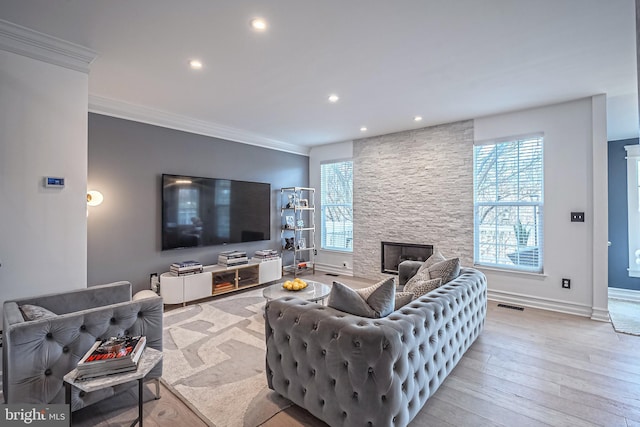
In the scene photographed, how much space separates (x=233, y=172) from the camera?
5098 mm

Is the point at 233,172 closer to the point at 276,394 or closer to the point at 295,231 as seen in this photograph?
the point at 295,231

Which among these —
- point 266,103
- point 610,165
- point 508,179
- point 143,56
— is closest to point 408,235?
point 508,179

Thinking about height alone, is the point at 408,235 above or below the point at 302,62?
below

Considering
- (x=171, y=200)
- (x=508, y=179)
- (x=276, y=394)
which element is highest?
(x=508, y=179)

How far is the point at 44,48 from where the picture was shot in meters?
2.40

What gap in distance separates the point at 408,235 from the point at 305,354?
372 centimetres

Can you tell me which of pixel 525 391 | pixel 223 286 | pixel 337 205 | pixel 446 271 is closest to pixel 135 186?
pixel 223 286

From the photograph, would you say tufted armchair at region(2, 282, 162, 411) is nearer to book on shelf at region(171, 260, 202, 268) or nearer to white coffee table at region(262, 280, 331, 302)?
white coffee table at region(262, 280, 331, 302)

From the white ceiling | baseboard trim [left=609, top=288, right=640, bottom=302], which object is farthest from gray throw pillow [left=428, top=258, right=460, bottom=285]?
baseboard trim [left=609, top=288, right=640, bottom=302]

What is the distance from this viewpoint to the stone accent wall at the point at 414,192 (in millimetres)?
4559

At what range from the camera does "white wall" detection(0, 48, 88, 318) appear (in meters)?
2.31

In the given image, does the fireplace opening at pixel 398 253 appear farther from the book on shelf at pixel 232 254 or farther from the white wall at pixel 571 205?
the book on shelf at pixel 232 254

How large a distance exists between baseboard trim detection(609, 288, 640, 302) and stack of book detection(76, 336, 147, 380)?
248 inches

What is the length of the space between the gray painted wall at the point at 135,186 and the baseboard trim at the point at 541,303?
4.27 meters
